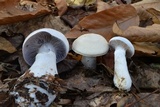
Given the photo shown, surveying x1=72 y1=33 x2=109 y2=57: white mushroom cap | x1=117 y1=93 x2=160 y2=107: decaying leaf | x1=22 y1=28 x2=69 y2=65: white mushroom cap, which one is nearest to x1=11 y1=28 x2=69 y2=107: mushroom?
x1=22 y1=28 x2=69 y2=65: white mushroom cap

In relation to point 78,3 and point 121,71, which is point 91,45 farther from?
point 78,3

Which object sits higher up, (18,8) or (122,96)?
(18,8)

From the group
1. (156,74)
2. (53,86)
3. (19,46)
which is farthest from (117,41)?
(19,46)

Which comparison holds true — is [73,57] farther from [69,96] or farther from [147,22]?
[147,22]

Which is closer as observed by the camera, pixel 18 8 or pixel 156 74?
pixel 156 74

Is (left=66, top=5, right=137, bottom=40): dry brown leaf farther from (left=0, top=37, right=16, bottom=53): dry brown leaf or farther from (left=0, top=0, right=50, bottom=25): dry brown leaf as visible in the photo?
(left=0, top=37, right=16, bottom=53): dry brown leaf

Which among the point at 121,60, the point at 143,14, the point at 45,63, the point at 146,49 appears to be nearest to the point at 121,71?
the point at 121,60
